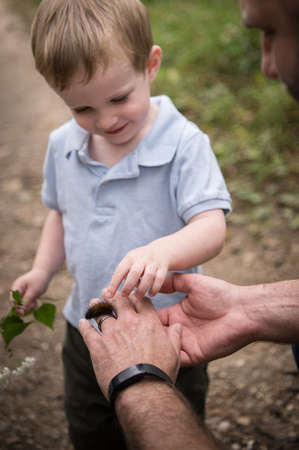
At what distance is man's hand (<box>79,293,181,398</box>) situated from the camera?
1562mm

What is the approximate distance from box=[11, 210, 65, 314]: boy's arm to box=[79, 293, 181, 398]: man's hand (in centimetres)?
55

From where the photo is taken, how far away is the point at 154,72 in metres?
2.02

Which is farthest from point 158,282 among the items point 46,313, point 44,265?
point 44,265

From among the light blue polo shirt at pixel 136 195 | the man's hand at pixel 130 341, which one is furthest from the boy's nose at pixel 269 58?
the man's hand at pixel 130 341

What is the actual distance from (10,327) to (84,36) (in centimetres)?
115

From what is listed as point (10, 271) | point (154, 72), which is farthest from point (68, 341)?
point (10, 271)

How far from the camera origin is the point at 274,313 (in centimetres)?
185

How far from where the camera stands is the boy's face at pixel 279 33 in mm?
1556

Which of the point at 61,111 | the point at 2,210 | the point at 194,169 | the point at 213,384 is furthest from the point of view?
the point at 61,111

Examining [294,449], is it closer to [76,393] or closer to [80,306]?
[76,393]

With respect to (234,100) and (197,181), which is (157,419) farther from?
(234,100)

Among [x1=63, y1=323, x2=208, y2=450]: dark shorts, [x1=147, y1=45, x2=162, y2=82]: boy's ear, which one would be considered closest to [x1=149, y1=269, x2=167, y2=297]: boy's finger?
[x1=63, y1=323, x2=208, y2=450]: dark shorts

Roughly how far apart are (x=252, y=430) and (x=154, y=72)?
196 cm

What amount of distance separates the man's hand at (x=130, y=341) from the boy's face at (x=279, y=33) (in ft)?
3.26
